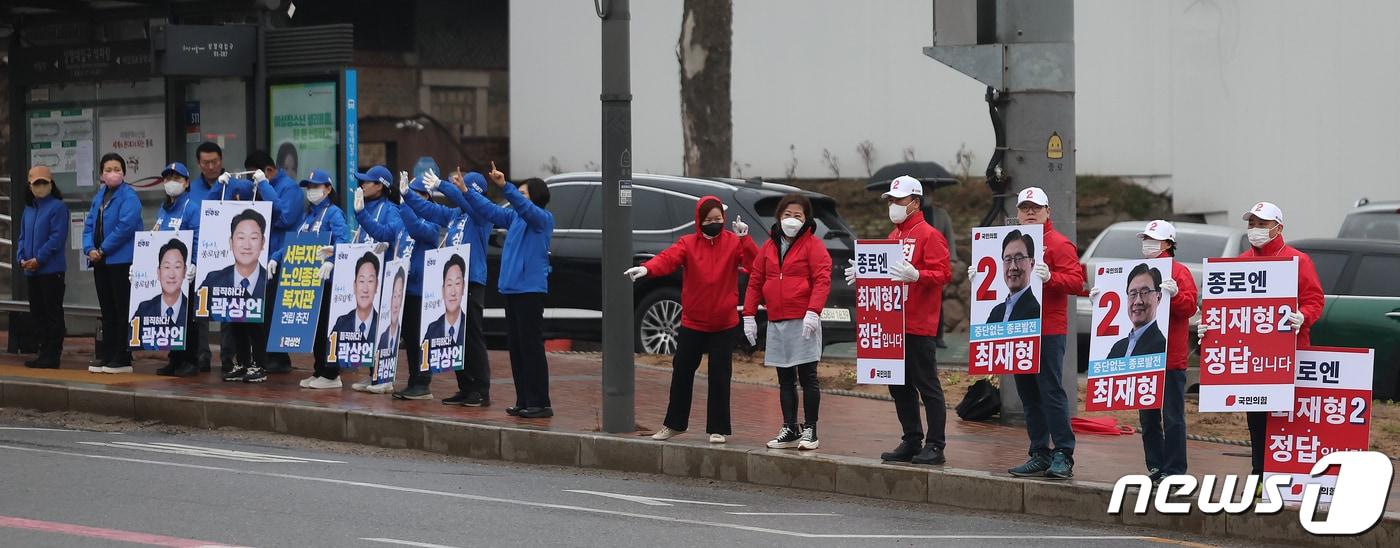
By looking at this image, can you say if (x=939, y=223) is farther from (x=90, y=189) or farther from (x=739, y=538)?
(x=739, y=538)

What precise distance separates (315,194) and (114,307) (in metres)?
2.33

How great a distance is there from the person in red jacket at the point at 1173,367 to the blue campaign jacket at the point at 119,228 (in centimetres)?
893

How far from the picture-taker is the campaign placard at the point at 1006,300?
33.9 ft

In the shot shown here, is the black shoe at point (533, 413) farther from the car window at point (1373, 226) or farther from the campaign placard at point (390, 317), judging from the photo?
the car window at point (1373, 226)

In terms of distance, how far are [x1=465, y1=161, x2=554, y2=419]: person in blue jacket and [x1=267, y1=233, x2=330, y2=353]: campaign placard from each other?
2277 mm

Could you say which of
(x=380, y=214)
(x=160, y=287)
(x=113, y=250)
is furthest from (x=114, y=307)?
(x=380, y=214)

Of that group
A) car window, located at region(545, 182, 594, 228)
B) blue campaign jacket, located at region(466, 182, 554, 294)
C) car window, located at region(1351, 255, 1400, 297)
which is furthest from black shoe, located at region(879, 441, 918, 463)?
car window, located at region(545, 182, 594, 228)

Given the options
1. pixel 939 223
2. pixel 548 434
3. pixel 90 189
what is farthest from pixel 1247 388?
pixel 90 189

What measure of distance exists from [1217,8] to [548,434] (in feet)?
49.1

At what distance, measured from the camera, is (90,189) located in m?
18.8

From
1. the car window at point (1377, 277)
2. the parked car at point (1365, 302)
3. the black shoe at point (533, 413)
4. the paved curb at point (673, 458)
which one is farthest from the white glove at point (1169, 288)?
the car window at point (1377, 277)

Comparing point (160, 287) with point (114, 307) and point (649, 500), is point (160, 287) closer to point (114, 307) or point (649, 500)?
point (114, 307)

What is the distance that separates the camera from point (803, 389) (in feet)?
37.1

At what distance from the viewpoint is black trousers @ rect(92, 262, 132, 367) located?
15.3m
